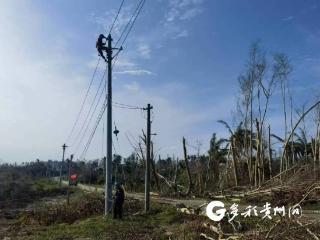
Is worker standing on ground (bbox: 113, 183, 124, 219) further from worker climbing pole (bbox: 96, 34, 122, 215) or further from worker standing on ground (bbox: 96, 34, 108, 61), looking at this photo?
worker standing on ground (bbox: 96, 34, 108, 61)

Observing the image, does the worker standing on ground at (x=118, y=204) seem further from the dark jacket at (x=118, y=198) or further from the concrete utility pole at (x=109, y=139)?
the concrete utility pole at (x=109, y=139)

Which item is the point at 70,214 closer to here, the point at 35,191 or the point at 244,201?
the point at 244,201

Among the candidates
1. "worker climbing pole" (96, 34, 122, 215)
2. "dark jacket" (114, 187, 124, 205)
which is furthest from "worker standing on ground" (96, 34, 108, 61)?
"dark jacket" (114, 187, 124, 205)

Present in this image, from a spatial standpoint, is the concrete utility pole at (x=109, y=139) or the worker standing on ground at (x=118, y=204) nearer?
the worker standing on ground at (x=118, y=204)

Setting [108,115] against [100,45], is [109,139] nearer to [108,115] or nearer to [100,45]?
[108,115]

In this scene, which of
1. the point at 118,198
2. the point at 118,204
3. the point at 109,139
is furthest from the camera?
the point at 109,139

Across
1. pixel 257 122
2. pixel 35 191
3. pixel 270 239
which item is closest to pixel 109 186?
pixel 270 239

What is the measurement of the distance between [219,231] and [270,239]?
3.23 metres

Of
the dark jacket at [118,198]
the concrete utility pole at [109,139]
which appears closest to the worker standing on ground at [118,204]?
the dark jacket at [118,198]

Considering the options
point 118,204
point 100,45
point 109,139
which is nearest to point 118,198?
point 118,204

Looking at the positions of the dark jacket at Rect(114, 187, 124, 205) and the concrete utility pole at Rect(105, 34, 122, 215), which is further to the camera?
the concrete utility pole at Rect(105, 34, 122, 215)

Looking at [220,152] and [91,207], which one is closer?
[91,207]

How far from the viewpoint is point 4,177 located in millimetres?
84000

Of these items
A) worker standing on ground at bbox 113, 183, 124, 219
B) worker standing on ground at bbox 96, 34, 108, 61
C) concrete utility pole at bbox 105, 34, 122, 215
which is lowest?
worker standing on ground at bbox 113, 183, 124, 219
